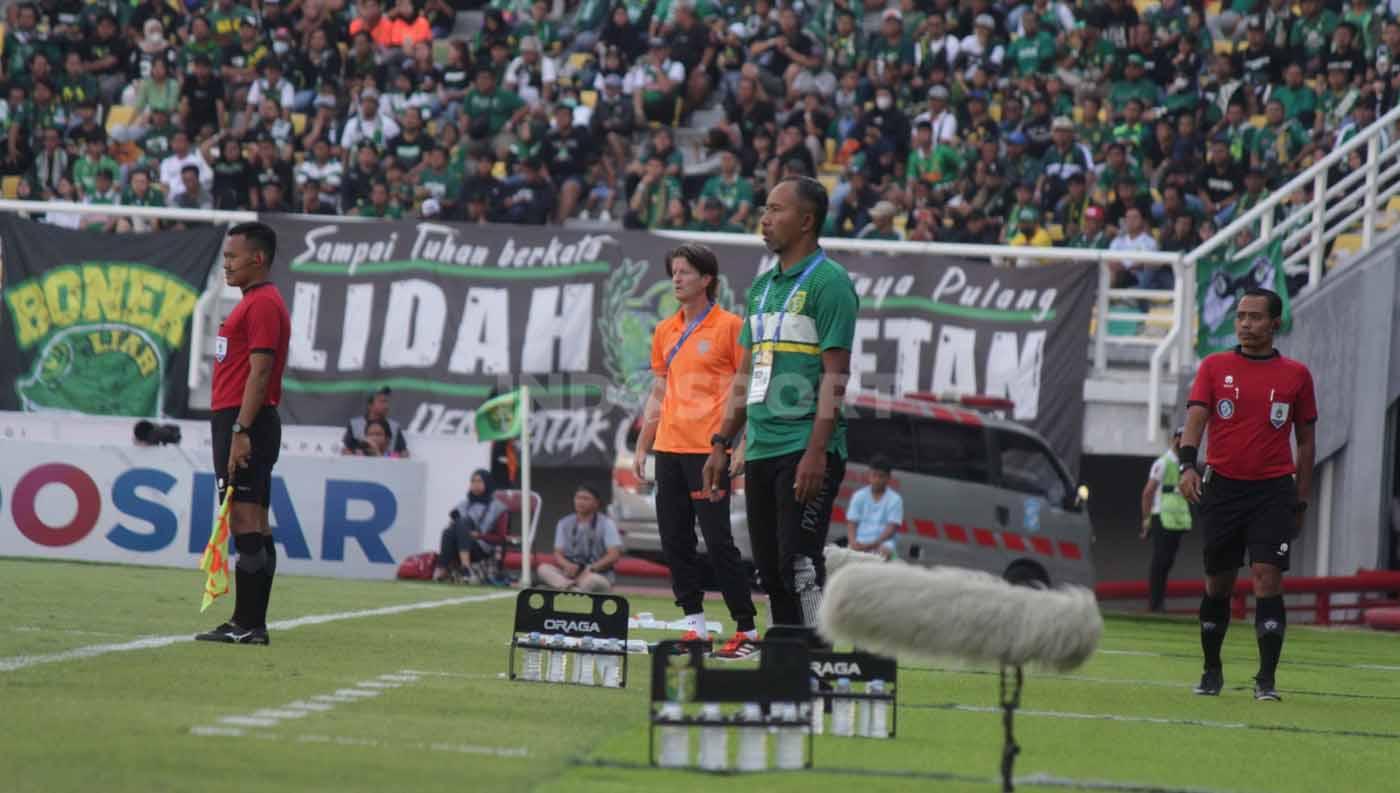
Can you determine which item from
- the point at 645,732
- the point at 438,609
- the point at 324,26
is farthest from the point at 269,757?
the point at 324,26

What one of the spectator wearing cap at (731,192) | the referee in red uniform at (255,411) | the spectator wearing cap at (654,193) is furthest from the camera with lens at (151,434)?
the referee in red uniform at (255,411)

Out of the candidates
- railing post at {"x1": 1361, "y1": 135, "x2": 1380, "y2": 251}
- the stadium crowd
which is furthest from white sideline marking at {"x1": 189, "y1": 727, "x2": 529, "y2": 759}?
the stadium crowd

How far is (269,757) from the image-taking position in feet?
19.7

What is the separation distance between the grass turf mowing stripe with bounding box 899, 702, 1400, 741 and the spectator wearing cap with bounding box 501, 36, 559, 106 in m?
17.7

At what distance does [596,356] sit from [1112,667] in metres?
10.0

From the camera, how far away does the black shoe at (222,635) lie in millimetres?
9750

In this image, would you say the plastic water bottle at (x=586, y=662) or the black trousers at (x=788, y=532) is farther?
the plastic water bottle at (x=586, y=662)

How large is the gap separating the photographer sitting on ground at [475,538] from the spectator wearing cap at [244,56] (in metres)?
9.52

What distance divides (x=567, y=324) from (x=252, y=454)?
38.7ft

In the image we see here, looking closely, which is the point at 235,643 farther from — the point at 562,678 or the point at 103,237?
the point at 103,237

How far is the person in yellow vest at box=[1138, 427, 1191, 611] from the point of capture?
774 inches

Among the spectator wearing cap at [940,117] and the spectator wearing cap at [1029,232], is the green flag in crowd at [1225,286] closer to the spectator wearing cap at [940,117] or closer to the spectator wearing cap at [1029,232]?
the spectator wearing cap at [1029,232]

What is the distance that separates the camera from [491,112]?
2511 cm

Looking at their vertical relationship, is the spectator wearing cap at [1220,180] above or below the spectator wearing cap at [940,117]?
below
